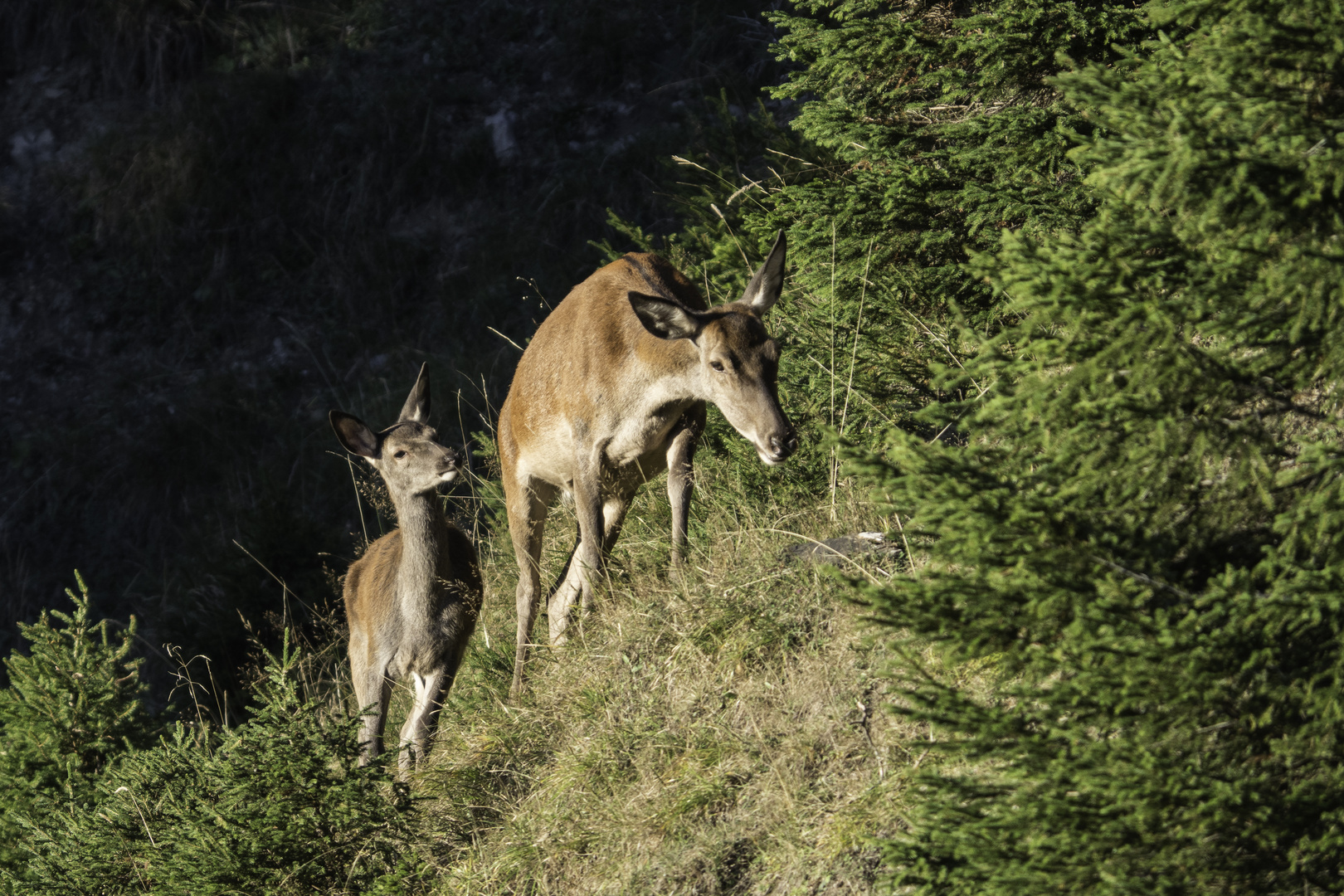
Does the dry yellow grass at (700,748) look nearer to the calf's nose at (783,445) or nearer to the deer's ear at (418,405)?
the calf's nose at (783,445)

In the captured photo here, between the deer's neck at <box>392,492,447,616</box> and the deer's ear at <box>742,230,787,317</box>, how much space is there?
219cm

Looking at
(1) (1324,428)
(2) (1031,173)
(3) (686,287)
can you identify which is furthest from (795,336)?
(1) (1324,428)

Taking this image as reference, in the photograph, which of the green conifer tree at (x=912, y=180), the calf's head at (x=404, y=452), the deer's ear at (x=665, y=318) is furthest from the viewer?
the calf's head at (x=404, y=452)

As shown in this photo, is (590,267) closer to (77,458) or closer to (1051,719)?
(77,458)

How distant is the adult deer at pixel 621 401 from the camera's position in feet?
19.6

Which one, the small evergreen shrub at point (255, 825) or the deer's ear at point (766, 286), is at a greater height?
the deer's ear at point (766, 286)

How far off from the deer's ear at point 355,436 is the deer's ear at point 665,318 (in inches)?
71.2

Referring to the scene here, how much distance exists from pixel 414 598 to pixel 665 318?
7.18 feet

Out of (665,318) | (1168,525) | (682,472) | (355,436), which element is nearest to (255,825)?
(355,436)

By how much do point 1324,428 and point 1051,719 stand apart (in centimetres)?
117

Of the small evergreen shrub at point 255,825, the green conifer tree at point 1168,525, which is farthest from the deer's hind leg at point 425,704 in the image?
the green conifer tree at point 1168,525

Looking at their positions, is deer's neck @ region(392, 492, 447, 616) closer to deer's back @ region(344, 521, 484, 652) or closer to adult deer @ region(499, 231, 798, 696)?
deer's back @ region(344, 521, 484, 652)

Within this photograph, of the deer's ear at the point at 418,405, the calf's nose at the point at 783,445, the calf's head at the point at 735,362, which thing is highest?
the calf's head at the point at 735,362

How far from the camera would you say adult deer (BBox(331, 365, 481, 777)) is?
6371mm
